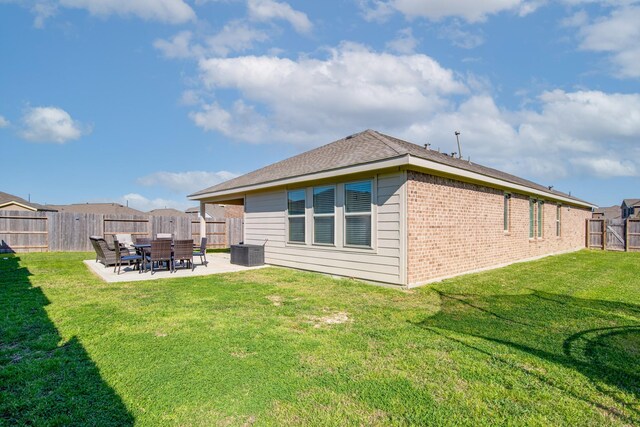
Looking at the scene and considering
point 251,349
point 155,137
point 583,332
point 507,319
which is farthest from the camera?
point 155,137

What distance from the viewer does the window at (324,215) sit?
850cm

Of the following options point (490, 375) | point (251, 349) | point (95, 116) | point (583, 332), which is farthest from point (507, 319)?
point (95, 116)

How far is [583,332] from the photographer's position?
13.7ft

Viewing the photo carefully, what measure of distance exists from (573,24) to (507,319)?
1104cm

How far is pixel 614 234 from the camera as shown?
17.9m

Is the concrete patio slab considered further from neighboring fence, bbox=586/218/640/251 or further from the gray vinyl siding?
neighboring fence, bbox=586/218/640/251

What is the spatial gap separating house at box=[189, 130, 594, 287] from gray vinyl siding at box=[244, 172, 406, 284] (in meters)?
0.02

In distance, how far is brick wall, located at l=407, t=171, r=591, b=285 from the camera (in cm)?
720

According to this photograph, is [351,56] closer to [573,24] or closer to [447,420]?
[573,24]

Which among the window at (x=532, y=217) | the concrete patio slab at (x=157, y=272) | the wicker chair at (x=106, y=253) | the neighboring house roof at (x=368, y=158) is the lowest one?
the concrete patio slab at (x=157, y=272)

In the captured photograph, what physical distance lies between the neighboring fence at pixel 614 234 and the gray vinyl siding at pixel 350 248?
57.5ft

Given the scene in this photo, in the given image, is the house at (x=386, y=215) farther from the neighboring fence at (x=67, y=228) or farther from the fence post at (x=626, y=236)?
the fence post at (x=626, y=236)

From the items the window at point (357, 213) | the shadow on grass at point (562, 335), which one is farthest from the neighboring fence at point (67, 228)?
the shadow on grass at point (562, 335)

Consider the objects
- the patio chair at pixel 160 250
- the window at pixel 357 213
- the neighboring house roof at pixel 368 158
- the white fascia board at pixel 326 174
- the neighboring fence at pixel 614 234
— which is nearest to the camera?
the white fascia board at pixel 326 174
